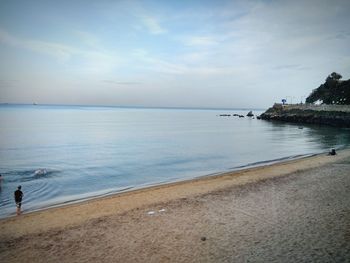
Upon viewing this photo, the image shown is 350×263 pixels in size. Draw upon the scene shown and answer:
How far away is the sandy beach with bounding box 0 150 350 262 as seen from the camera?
868cm

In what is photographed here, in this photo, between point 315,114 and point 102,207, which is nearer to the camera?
point 102,207

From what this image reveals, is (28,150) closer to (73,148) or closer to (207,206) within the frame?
(73,148)

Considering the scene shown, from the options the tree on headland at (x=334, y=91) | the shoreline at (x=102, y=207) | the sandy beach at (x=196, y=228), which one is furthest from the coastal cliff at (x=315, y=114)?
the sandy beach at (x=196, y=228)

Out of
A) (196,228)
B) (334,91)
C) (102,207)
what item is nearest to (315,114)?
(334,91)

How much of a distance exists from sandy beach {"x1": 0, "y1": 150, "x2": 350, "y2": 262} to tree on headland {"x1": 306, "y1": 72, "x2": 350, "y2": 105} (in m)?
90.8

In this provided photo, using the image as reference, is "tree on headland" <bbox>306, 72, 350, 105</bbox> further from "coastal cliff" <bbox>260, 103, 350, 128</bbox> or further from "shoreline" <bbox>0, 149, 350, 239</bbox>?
"shoreline" <bbox>0, 149, 350, 239</bbox>

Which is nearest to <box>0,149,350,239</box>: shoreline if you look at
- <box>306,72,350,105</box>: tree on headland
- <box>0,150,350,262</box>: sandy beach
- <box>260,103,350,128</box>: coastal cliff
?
<box>0,150,350,262</box>: sandy beach

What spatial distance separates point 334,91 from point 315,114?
16285 millimetres

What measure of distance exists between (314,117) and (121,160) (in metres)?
75.6

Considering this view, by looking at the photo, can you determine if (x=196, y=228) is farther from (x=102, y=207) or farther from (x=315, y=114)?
(x=315, y=114)

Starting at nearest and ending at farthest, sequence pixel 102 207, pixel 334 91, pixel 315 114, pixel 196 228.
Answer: pixel 196 228, pixel 102 207, pixel 315 114, pixel 334 91

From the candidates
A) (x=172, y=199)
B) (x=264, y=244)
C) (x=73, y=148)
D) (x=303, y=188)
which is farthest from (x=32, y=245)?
(x=73, y=148)

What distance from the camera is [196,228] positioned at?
417 inches

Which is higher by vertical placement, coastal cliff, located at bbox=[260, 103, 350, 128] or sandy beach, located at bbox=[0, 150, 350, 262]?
coastal cliff, located at bbox=[260, 103, 350, 128]
